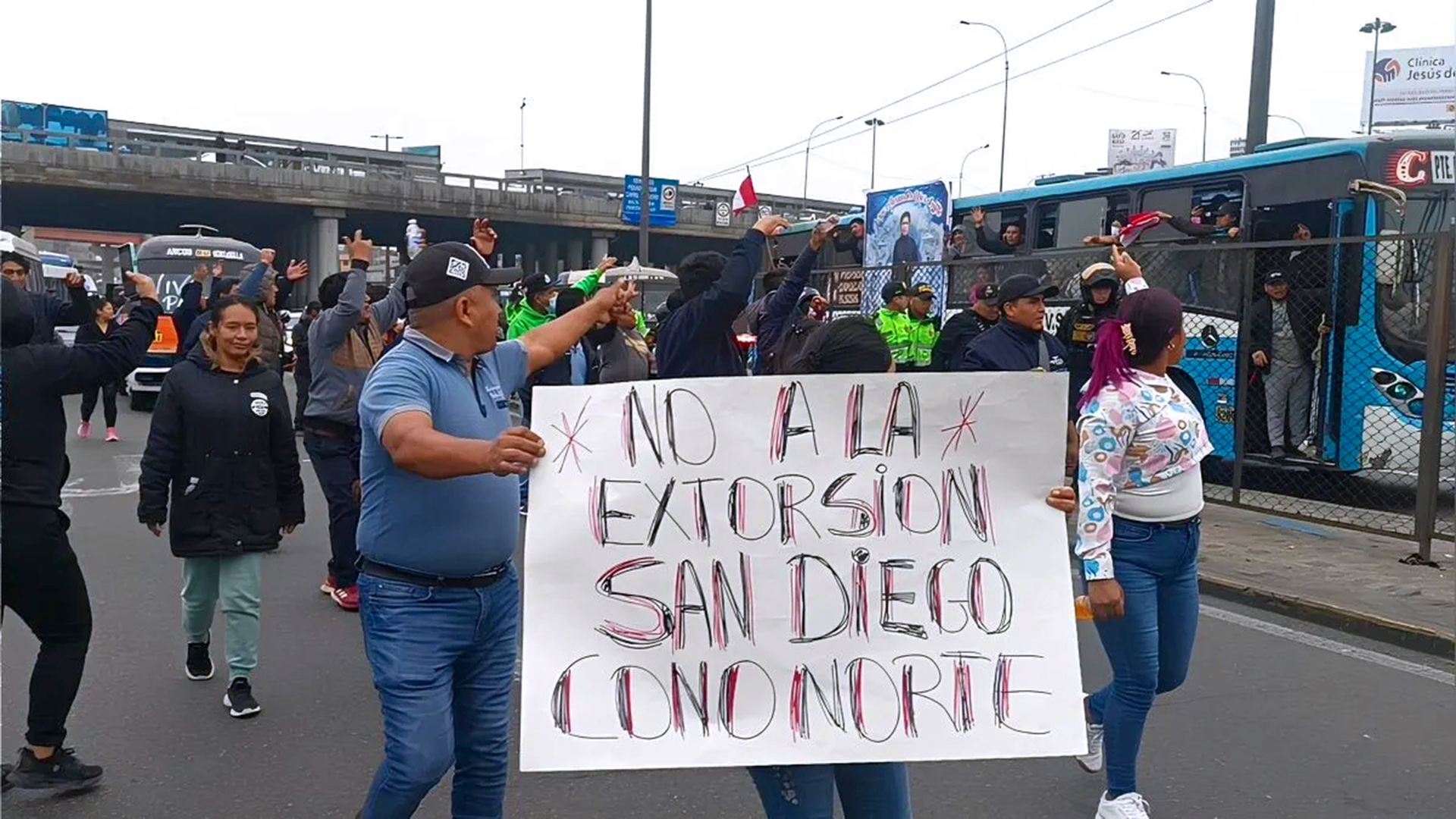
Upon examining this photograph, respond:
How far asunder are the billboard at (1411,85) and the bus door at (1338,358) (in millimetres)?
53351

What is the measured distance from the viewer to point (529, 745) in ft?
8.80

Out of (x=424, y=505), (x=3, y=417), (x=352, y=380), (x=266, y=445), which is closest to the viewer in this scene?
(x=424, y=505)

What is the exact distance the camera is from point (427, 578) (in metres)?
2.89

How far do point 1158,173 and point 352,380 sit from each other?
29.3ft

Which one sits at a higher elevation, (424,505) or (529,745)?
(424,505)

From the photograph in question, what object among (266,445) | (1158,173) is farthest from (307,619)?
(1158,173)

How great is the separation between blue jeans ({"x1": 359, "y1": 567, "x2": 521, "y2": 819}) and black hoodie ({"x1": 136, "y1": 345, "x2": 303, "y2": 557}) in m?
1.98

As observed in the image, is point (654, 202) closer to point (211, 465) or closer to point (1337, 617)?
point (1337, 617)

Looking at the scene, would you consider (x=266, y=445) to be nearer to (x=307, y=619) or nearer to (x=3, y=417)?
(x=3, y=417)

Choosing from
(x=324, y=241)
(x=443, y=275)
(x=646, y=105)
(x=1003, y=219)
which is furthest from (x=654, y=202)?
(x=443, y=275)

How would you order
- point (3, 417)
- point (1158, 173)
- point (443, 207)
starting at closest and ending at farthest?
point (3, 417) → point (1158, 173) → point (443, 207)

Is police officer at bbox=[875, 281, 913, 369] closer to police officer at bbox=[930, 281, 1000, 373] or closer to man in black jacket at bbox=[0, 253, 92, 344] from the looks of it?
police officer at bbox=[930, 281, 1000, 373]

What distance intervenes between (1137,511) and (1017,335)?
100 inches

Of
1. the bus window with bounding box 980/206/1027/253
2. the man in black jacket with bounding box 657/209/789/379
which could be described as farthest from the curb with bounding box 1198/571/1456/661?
the bus window with bounding box 980/206/1027/253
